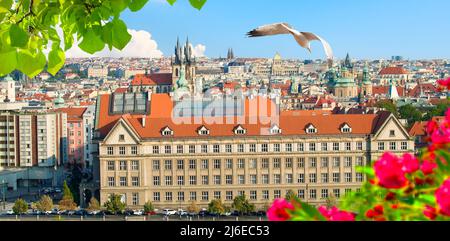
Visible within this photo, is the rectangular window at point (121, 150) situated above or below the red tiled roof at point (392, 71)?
below

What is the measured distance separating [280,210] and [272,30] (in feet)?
1.43

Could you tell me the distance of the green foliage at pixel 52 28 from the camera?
1.08m

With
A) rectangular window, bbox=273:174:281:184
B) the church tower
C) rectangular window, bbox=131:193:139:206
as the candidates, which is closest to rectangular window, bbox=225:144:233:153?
rectangular window, bbox=273:174:281:184

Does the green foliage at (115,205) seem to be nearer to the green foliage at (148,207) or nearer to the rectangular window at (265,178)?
the green foliage at (148,207)

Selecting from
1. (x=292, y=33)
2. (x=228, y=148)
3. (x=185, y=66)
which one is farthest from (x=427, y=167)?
(x=185, y=66)

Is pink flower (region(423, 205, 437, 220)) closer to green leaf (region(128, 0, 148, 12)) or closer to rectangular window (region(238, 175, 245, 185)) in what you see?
green leaf (region(128, 0, 148, 12))

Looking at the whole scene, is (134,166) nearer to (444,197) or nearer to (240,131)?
(240,131)

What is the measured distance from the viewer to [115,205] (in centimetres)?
1260

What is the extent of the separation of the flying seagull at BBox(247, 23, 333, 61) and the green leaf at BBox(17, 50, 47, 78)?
0.84 ft

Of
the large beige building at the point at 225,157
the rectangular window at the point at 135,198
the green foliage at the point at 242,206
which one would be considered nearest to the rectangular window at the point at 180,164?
the large beige building at the point at 225,157

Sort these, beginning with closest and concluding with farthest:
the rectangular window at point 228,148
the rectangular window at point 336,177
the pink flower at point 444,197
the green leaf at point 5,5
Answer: the pink flower at point 444,197 < the green leaf at point 5,5 < the rectangular window at point 336,177 < the rectangular window at point 228,148

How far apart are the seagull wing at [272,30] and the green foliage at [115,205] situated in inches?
446

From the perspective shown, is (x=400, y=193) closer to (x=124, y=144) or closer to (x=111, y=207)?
(x=111, y=207)
